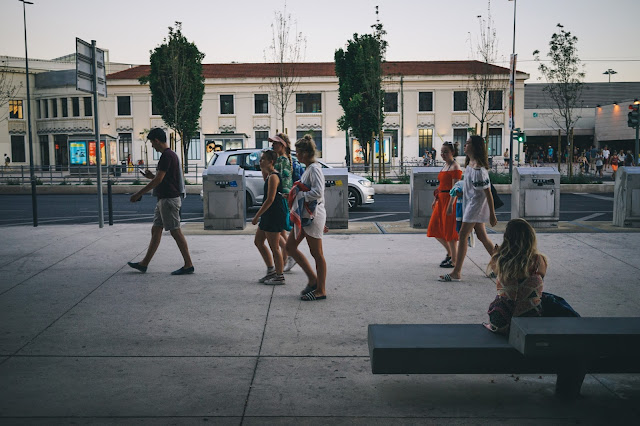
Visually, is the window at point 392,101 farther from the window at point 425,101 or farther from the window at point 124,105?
the window at point 124,105

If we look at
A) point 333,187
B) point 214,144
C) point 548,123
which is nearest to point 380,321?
point 333,187

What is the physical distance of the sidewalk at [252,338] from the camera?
11.9ft

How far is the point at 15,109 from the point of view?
53.8 m

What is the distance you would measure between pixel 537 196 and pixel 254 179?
700cm

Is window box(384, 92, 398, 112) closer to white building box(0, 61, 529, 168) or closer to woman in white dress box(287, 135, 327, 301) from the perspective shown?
white building box(0, 61, 529, 168)

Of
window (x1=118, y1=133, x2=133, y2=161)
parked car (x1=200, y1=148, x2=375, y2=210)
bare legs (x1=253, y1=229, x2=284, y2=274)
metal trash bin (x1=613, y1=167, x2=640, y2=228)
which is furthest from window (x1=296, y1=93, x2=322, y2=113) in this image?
bare legs (x1=253, y1=229, x2=284, y2=274)

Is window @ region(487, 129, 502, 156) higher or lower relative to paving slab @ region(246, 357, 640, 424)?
higher

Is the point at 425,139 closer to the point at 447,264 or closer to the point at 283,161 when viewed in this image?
the point at 447,264

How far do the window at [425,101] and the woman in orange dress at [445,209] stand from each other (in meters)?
41.4

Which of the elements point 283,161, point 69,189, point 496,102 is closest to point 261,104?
point 496,102

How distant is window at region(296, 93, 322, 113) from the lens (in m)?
48.1

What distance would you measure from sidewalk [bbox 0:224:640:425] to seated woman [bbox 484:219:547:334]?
0.50m

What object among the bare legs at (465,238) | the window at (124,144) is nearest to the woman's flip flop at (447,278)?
the bare legs at (465,238)

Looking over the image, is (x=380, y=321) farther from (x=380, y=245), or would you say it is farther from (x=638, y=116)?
(x=638, y=116)
